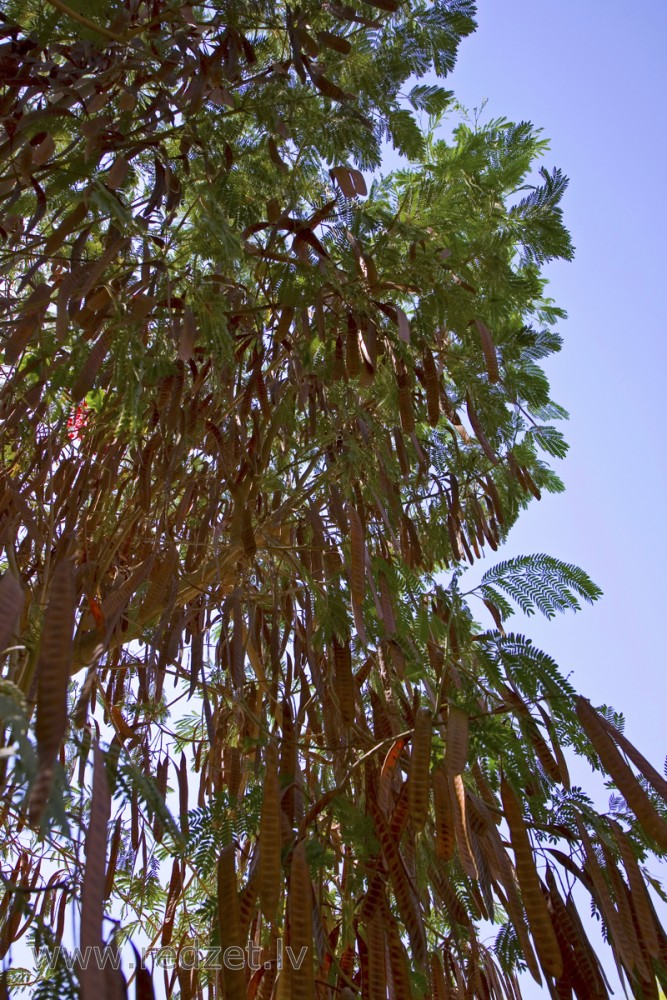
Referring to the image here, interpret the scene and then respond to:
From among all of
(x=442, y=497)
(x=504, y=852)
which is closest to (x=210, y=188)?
(x=442, y=497)

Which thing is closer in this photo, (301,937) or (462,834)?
(301,937)

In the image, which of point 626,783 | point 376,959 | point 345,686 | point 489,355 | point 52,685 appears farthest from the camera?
point 489,355

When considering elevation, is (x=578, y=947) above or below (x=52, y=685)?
below

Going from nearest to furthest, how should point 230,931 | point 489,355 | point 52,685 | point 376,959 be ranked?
point 52,685 → point 230,931 → point 376,959 → point 489,355

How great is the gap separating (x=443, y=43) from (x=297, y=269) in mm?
823

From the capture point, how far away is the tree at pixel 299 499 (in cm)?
168

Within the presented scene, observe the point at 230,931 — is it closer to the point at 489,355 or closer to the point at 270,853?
the point at 270,853

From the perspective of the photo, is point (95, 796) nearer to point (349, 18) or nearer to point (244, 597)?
point (244, 597)

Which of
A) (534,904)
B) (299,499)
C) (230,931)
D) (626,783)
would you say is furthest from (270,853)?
(299,499)

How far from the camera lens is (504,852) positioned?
5.34 feet

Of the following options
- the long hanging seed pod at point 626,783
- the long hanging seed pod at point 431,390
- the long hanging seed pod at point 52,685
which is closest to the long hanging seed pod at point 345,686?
the long hanging seed pod at point 626,783

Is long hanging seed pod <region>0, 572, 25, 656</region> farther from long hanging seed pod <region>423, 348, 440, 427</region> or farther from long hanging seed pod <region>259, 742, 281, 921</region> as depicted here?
long hanging seed pod <region>423, 348, 440, 427</region>

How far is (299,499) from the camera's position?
248 centimetres

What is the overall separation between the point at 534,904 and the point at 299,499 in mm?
1302
